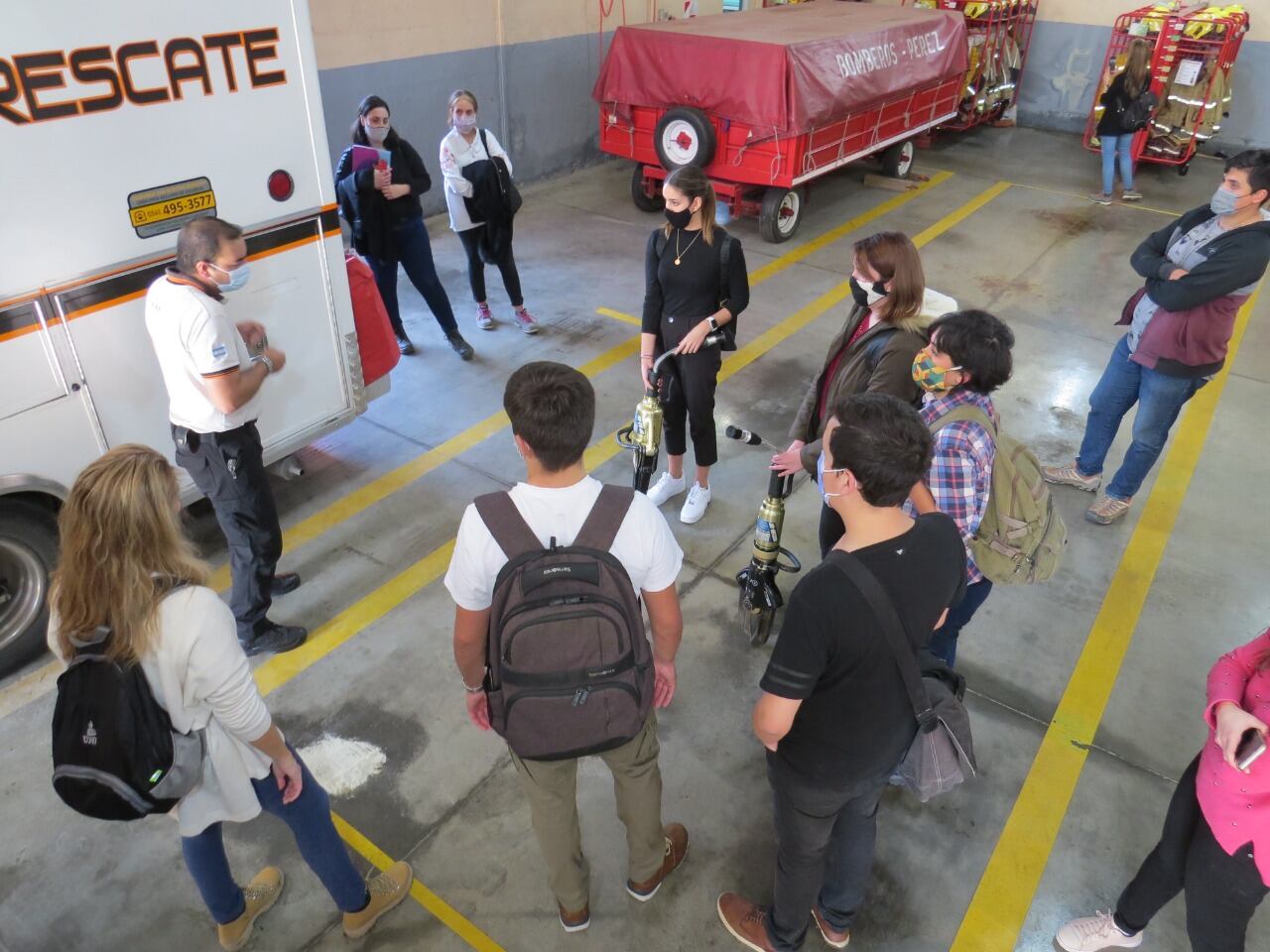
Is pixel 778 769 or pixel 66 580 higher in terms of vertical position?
Result: pixel 66 580

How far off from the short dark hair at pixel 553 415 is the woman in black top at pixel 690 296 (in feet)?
6.66

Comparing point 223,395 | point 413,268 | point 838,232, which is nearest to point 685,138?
point 838,232

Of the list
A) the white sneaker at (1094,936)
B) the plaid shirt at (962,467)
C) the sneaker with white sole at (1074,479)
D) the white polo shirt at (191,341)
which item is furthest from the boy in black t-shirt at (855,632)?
the sneaker with white sole at (1074,479)

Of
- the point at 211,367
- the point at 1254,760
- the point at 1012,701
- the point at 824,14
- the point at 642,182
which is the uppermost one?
the point at 824,14

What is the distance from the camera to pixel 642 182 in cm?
943

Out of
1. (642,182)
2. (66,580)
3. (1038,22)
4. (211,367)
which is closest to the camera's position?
(66,580)

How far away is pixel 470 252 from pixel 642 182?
365 centimetres

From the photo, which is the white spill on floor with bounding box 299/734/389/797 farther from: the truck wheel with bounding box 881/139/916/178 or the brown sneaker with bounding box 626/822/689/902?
the truck wheel with bounding box 881/139/916/178

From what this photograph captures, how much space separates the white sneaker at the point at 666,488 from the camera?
15.7ft

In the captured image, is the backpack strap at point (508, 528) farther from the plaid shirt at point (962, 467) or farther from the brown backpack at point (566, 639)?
the plaid shirt at point (962, 467)

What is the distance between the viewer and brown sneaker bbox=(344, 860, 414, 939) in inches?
105

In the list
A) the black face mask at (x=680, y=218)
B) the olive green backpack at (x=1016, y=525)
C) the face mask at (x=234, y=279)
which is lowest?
the olive green backpack at (x=1016, y=525)

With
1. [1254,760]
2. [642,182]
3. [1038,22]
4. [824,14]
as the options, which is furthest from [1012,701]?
[1038,22]

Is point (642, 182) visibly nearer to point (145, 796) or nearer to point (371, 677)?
point (371, 677)
